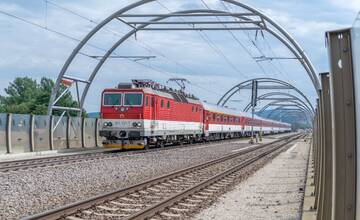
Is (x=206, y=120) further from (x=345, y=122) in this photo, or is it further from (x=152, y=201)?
(x=345, y=122)

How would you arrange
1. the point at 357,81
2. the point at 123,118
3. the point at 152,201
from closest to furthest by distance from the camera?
the point at 357,81
the point at 152,201
the point at 123,118

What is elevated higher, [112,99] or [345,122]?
[112,99]

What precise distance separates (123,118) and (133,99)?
1.13 metres

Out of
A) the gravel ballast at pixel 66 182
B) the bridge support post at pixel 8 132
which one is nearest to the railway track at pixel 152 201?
the gravel ballast at pixel 66 182

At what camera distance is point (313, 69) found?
36750mm

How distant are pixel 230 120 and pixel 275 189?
146ft

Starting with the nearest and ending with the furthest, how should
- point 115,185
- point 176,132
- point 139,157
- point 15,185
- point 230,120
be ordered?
point 15,185
point 115,185
point 139,157
point 176,132
point 230,120

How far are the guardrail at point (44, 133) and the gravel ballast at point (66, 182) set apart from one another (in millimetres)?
6144

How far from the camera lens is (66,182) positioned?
14.8 metres

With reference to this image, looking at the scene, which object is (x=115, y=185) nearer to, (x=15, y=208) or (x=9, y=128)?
(x=15, y=208)

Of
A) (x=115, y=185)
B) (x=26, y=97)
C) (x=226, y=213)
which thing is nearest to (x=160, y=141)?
(x=115, y=185)

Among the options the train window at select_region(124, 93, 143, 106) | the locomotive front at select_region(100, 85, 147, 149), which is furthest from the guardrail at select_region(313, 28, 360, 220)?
the train window at select_region(124, 93, 143, 106)

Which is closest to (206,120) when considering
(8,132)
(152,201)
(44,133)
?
(44,133)

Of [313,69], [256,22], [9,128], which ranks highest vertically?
[256,22]
